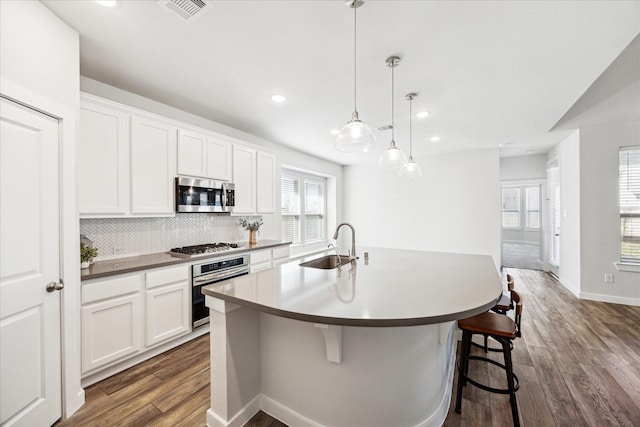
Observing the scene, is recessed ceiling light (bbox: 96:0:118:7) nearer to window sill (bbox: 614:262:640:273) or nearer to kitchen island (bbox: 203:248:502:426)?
kitchen island (bbox: 203:248:502:426)

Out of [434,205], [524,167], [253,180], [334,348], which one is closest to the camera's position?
[334,348]

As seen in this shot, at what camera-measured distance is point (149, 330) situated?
8.01 ft

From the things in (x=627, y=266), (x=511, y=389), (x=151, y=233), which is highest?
(x=151, y=233)

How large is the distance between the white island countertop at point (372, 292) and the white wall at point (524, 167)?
5294mm

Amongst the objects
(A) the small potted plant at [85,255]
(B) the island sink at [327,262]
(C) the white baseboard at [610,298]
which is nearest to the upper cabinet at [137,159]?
(A) the small potted plant at [85,255]

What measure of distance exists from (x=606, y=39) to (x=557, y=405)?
2.67 metres

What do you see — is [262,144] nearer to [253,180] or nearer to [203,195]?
[253,180]

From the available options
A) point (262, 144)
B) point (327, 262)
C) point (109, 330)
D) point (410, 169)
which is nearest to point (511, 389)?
point (327, 262)

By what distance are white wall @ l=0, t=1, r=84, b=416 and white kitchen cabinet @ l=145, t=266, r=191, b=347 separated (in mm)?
566

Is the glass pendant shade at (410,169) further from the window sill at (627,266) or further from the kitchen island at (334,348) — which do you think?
the window sill at (627,266)

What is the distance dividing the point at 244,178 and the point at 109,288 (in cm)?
210

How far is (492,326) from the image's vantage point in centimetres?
185

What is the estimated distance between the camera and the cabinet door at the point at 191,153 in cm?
297

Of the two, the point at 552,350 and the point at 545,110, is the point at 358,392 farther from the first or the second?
the point at 545,110
